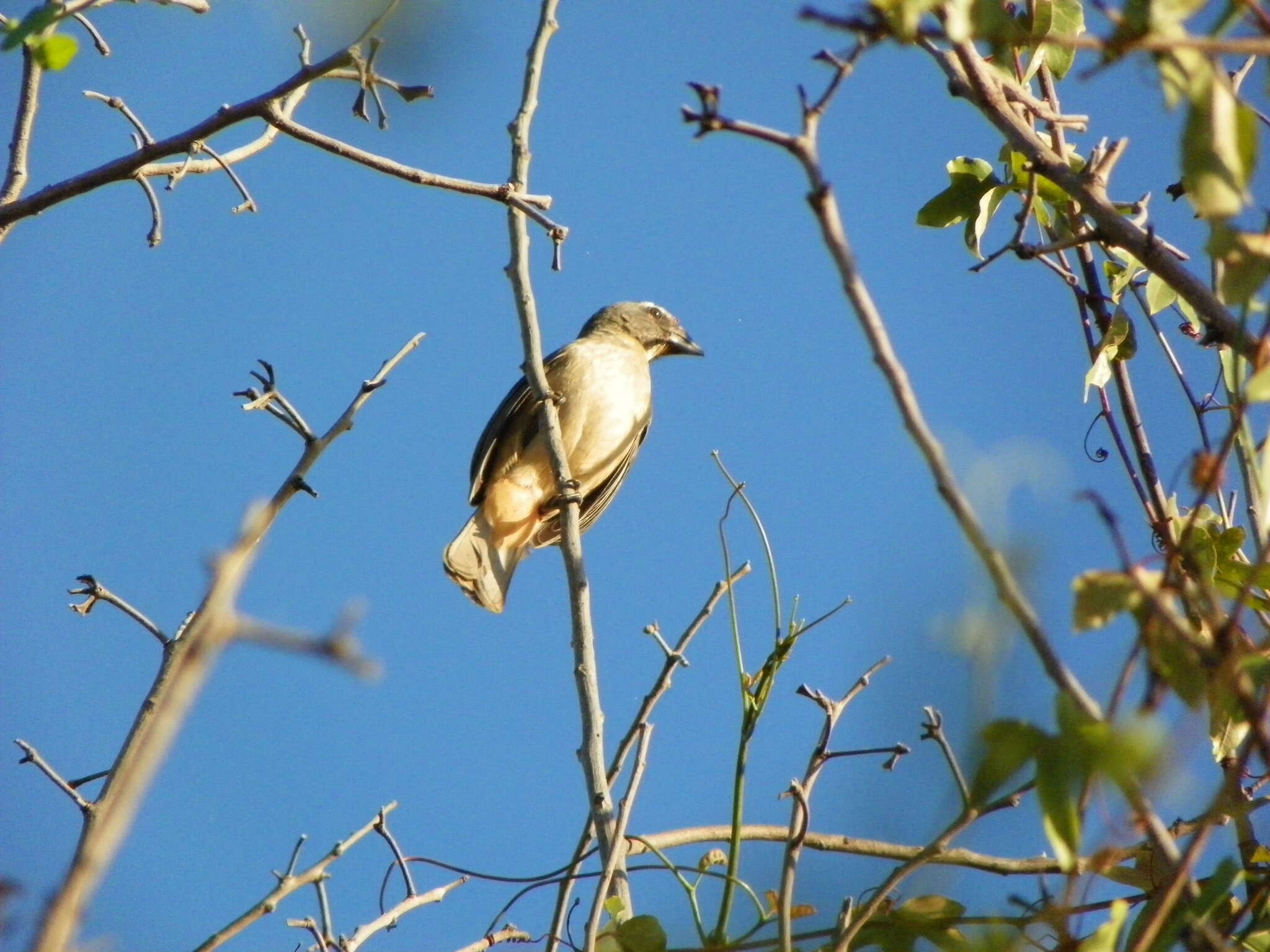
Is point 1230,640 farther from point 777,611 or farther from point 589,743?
point 589,743

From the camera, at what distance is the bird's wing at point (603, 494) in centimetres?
729

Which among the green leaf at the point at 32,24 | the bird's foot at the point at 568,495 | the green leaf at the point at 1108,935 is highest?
the bird's foot at the point at 568,495

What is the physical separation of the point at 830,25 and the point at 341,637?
1124 millimetres

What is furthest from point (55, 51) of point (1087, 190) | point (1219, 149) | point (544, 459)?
point (544, 459)

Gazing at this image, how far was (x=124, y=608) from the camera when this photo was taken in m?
3.38

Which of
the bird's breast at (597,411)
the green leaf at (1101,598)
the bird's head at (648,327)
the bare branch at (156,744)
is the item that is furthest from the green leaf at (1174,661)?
the bird's head at (648,327)

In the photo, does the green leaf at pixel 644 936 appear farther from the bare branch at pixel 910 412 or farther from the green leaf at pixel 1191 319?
the green leaf at pixel 1191 319

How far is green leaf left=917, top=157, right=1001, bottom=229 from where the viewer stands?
10.8ft

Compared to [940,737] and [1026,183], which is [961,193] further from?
[940,737]

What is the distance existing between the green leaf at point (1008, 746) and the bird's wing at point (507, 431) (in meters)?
5.31

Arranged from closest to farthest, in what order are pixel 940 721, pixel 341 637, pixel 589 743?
pixel 341 637
pixel 940 721
pixel 589 743

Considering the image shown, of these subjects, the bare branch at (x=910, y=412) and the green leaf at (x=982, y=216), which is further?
the green leaf at (x=982, y=216)

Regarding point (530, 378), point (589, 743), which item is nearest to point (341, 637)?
point (589, 743)

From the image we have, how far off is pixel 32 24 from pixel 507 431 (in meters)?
5.07
